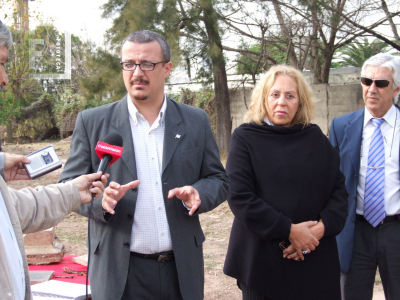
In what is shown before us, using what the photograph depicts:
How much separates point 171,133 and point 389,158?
159cm

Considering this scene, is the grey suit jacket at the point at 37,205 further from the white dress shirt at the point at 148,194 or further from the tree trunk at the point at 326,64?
the tree trunk at the point at 326,64

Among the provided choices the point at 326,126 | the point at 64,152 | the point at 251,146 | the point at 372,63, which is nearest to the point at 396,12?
the point at 326,126

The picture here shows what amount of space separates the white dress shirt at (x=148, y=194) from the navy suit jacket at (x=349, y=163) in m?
1.37

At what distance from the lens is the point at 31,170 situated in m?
1.88

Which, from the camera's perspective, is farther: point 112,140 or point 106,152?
point 112,140

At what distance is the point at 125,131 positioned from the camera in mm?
2336

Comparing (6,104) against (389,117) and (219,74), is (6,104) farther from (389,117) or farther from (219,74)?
(389,117)

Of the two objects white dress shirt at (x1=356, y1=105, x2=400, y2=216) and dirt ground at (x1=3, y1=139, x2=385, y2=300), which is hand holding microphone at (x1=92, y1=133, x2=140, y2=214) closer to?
white dress shirt at (x1=356, y1=105, x2=400, y2=216)

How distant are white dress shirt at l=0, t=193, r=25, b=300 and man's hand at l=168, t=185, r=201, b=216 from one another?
2.44 ft

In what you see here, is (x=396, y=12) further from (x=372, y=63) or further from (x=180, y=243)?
(x=180, y=243)

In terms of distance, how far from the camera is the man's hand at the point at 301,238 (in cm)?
247

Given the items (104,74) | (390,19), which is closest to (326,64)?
(390,19)

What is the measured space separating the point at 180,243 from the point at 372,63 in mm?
1933

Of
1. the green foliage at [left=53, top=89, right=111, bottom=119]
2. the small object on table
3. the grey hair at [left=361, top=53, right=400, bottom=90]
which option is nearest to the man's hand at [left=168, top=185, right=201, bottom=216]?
the grey hair at [left=361, top=53, right=400, bottom=90]
